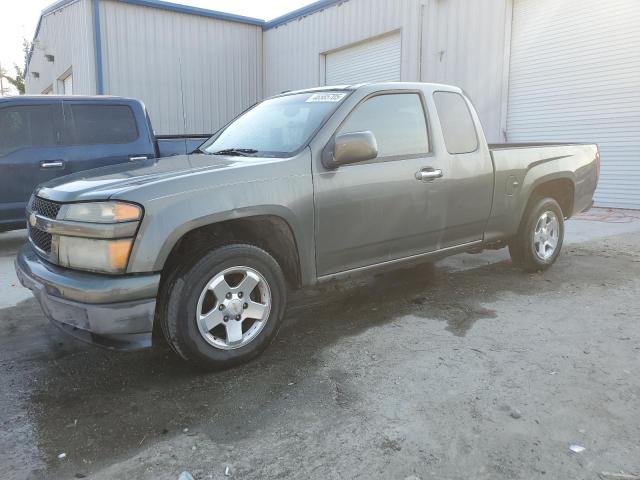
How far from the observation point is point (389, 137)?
3902mm

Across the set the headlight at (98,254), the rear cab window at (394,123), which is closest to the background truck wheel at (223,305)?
the headlight at (98,254)

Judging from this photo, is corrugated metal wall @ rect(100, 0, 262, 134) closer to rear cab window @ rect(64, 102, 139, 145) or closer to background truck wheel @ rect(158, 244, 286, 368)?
rear cab window @ rect(64, 102, 139, 145)

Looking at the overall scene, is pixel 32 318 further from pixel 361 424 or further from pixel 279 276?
pixel 361 424

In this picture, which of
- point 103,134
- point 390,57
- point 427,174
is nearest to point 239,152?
point 427,174

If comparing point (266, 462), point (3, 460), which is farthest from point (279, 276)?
point (3, 460)

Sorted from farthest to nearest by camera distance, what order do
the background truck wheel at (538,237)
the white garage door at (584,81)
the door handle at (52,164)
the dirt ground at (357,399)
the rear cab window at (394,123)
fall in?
the white garage door at (584,81) → the door handle at (52,164) → the background truck wheel at (538,237) → the rear cab window at (394,123) → the dirt ground at (357,399)

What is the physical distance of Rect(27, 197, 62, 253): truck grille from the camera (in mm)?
3018

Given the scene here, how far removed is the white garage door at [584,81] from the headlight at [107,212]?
9.59 meters

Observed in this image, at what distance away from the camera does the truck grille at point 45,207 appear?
118 inches

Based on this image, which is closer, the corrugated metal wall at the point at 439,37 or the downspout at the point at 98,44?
the corrugated metal wall at the point at 439,37

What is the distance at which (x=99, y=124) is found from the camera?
6.81 metres

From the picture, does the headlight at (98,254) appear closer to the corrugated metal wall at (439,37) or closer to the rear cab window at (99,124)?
the rear cab window at (99,124)

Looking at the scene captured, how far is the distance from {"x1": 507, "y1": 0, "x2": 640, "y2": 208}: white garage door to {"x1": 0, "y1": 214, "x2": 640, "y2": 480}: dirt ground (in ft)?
20.8

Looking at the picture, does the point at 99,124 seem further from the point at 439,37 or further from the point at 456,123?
the point at 439,37
